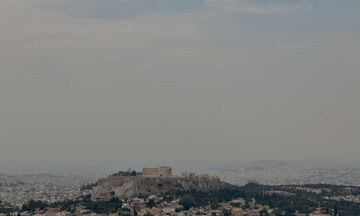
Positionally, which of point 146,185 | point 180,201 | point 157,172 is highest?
point 157,172

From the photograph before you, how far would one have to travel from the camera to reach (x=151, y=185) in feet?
476

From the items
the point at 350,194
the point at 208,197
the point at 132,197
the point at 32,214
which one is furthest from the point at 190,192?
the point at 350,194

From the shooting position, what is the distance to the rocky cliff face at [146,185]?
138750mm

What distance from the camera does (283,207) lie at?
133 meters

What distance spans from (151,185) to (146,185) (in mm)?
1679

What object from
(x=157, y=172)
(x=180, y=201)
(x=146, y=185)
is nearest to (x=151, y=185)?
(x=146, y=185)

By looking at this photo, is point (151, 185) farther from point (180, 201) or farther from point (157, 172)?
point (180, 201)

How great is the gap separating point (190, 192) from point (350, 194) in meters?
53.6

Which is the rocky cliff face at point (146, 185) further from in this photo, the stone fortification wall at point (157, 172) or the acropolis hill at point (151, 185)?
the stone fortification wall at point (157, 172)

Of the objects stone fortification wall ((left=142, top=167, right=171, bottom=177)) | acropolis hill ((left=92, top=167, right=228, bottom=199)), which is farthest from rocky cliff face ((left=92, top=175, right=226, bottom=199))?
stone fortification wall ((left=142, top=167, right=171, bottom=177))

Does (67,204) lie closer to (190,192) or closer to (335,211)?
(190,192)

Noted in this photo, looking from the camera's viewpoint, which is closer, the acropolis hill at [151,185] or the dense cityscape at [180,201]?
the dense cityscape at [180,201]

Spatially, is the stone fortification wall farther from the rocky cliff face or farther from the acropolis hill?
the rocky cliff face

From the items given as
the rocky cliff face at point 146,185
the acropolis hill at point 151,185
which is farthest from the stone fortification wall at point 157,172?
the rocky cliff face at point 146,185
